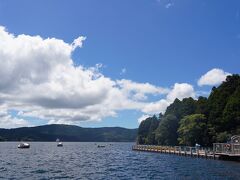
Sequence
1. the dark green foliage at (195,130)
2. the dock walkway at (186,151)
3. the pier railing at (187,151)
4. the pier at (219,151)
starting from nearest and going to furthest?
the pier at (219,151) → the dock walkway at (186,151) → the pier railing at (187,151) → the dark green foliage at (195,130)

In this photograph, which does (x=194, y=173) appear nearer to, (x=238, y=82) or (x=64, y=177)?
(x=64, y=177)

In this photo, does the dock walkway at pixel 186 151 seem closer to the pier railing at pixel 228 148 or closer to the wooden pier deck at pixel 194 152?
the wooden pier deck at pixel 194 152

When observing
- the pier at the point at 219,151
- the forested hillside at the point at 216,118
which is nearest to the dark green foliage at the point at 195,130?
the forested hillside at the point at 216,118

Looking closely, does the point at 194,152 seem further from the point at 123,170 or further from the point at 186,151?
the point at 123,170

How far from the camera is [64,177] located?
188 feet

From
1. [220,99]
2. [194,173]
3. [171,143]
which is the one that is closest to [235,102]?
[220,99]

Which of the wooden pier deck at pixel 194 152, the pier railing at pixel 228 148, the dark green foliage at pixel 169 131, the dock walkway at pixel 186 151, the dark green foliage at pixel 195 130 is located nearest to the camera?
the pier railing at pixel 228 148

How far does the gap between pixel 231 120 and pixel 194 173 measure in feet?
200

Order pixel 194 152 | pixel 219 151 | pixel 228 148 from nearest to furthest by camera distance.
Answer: pixel 228 148 < pixel 219 151 < pixel 194 152

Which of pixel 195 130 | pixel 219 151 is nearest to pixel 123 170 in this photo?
pixel 219 151

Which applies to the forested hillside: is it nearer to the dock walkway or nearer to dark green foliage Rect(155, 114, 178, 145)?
the dock walkway

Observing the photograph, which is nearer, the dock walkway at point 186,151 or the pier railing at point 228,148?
the pier railing at point 228,148

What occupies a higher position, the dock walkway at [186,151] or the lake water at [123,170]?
the dock walkway at [186,151]

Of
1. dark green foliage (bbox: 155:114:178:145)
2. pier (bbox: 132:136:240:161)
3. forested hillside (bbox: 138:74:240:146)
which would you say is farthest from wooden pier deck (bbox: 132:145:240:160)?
dark green foliage (bbox: 155:114:178:145)
